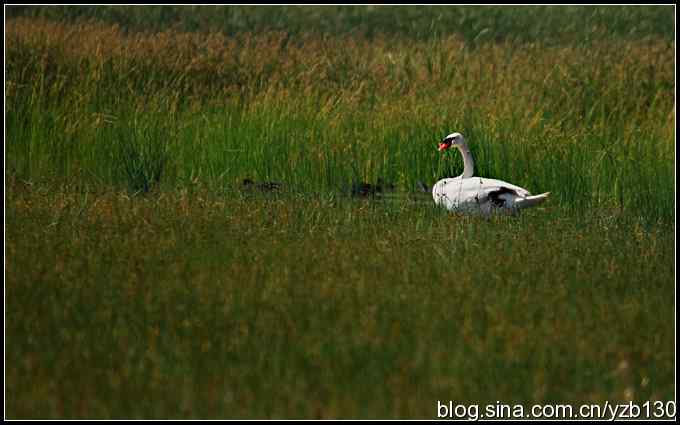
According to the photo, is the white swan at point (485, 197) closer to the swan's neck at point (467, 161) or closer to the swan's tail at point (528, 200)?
the swan's tail at point (528, 200)

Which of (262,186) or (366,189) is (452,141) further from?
(262,186)

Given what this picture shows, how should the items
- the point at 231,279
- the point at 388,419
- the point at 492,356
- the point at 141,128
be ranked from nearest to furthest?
the point at 388,419 → the point at 492,356 → the point at 231,279 → the point at 141,128

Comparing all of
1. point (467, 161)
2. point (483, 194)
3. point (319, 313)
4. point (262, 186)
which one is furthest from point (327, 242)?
point (262, 186)

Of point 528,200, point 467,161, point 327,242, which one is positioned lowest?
point 327,242

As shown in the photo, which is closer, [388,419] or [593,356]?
[388,419]

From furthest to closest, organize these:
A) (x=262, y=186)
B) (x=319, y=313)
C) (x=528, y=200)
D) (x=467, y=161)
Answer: (x=262, y=186)
(x=467, y=161)
(x=528, y=200)
(x=319, y=313)

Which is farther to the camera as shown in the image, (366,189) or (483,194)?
(366,189)

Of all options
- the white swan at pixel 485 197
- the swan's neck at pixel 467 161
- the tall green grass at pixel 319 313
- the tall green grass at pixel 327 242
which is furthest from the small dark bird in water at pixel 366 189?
the tall green grass at pixel 319 313

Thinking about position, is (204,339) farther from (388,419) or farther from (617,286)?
(617,286)

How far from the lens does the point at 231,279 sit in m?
7.04

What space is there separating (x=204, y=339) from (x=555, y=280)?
2.47 meters

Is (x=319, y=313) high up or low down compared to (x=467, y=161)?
down

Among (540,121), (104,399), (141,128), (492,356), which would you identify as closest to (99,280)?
(104,399)

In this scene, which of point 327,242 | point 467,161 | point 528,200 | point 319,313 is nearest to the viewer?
point 319,313
